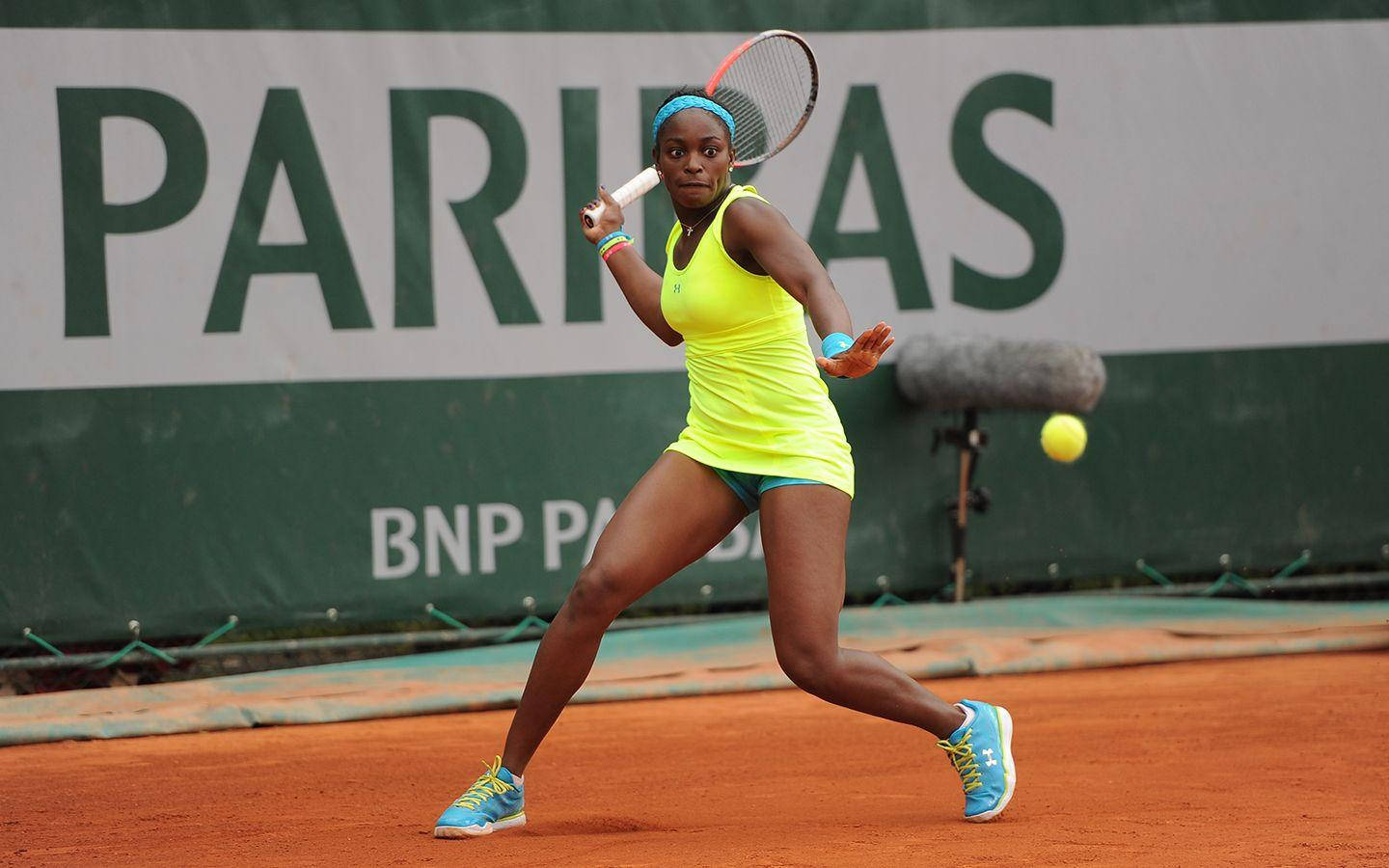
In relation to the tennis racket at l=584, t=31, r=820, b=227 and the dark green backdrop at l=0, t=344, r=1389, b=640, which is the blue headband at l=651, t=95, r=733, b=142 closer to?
the tennis racket at l=584, t=31, r=820, b=227

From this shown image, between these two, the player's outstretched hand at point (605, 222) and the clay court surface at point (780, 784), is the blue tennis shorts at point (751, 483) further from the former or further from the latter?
the clay court surface at point (780, 784)

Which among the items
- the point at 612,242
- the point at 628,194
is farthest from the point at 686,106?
the point at 612,242

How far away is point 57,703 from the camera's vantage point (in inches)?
197

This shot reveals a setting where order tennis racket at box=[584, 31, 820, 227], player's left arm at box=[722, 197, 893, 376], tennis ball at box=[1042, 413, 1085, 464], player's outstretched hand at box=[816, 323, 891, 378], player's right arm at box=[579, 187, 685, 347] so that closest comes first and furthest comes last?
player's outstretched hand at box=[816, 323, 891, 378] → player's left arm at box=[722, 197, 893, 376] → player's right arm at box=[579, 187, 685, 347] → tennis racket at box=[584, 31, 820, 227] → tennis ball at box=[1042, 413, 1085, 464]

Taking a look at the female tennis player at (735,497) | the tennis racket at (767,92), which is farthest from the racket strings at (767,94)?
the female tennis player at (735,497)

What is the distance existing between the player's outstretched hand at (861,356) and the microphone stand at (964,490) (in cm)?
322

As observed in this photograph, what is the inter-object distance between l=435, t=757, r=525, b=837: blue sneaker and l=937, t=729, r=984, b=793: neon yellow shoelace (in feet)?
3.00

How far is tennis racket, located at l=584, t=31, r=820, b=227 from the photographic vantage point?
3779 millimetres

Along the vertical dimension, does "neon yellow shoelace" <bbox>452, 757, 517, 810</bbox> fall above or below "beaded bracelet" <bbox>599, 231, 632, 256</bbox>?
below

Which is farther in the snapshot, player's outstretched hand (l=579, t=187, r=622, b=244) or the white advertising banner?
the white advertising banner

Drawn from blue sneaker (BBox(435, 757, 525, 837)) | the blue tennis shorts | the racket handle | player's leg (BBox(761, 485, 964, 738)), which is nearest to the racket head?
the racket handle

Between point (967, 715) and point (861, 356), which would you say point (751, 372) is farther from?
point (967, 715)

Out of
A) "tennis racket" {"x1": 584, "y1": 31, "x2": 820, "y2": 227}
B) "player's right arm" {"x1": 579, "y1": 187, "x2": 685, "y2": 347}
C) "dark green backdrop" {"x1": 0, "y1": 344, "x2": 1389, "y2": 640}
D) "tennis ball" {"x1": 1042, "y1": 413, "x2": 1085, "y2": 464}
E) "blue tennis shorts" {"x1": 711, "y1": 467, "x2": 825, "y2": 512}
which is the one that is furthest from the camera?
"tennis ball" {"x1": 1042, "y1": 413, "x2": 1085, "y2": 464}

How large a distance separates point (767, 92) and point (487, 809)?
1.85 meters
